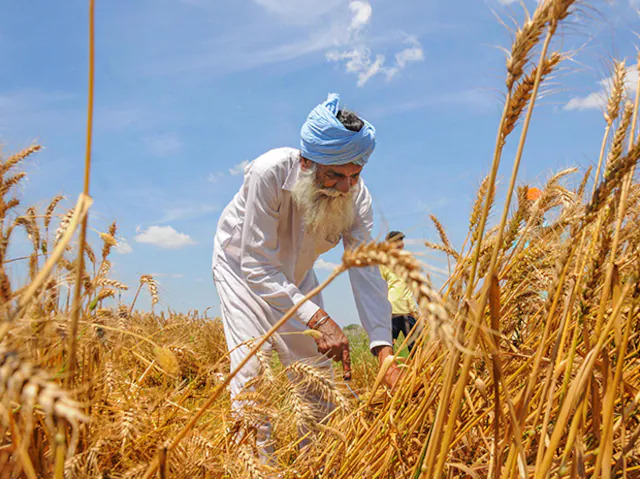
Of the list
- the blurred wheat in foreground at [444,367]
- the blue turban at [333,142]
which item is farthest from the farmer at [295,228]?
the blurred wheat in foreground at [444,367]

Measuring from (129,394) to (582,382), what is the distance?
102 centimetres

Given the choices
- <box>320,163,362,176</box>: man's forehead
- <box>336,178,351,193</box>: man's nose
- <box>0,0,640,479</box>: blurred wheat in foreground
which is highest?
<box>320,163,362,176</box>: man's forehead

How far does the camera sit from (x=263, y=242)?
2.51m

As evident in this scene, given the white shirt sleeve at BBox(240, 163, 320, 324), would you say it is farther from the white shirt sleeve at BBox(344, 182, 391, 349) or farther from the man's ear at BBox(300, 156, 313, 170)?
the white shirt sleeve at BBox(344, 182, 391, 349)

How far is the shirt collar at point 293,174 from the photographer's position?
8.59 ft

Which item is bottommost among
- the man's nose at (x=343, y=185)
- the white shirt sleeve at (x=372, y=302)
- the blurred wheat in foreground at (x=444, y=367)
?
the blurred wheat in foreground at (x=444, y=367)

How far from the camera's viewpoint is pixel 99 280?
1182 mm

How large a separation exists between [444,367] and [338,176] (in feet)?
5.03

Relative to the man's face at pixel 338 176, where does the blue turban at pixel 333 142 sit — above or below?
above

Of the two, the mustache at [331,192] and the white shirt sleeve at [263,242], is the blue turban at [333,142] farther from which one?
the white shirt sleeve at [263,242]

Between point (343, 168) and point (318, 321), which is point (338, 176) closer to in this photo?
point (343, 168)

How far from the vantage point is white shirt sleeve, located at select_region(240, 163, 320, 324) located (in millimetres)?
2475

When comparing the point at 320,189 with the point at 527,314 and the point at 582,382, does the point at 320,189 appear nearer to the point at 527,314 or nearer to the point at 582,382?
the point at 527,314

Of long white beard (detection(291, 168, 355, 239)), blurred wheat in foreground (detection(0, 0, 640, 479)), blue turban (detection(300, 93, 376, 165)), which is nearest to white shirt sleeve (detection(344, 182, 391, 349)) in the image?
long white beard (detection(291, 168, 355, 239))
